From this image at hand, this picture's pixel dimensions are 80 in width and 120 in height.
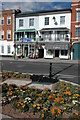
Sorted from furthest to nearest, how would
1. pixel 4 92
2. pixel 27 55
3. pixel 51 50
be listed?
pixel 27 55, pixel 51 50, pixel 4 92

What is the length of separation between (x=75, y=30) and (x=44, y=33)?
6.03 m

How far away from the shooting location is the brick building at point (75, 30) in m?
26.7

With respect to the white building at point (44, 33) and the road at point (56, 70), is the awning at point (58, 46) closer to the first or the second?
the white building at point (44, 33)

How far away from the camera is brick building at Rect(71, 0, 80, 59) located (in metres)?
26.7

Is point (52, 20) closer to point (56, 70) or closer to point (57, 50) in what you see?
point (57, 50)

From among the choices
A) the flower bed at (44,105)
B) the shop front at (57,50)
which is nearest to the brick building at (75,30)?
the shop front at (57,50)

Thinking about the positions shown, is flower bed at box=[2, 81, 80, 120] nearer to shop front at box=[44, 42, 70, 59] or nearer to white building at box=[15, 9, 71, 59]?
shop front at box=[44, 42, 70, 59]

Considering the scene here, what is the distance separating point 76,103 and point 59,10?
1013 inches

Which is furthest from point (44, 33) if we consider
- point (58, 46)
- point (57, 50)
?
point (57, 50)

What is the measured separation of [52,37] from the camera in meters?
28.6

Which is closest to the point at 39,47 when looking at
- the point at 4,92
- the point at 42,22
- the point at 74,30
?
the point at 42,22

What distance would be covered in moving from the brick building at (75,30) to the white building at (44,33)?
29.2 inches

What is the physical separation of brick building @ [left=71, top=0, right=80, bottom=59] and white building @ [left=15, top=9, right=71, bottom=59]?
0.74 metres

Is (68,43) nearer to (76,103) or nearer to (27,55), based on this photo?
(27,55)
